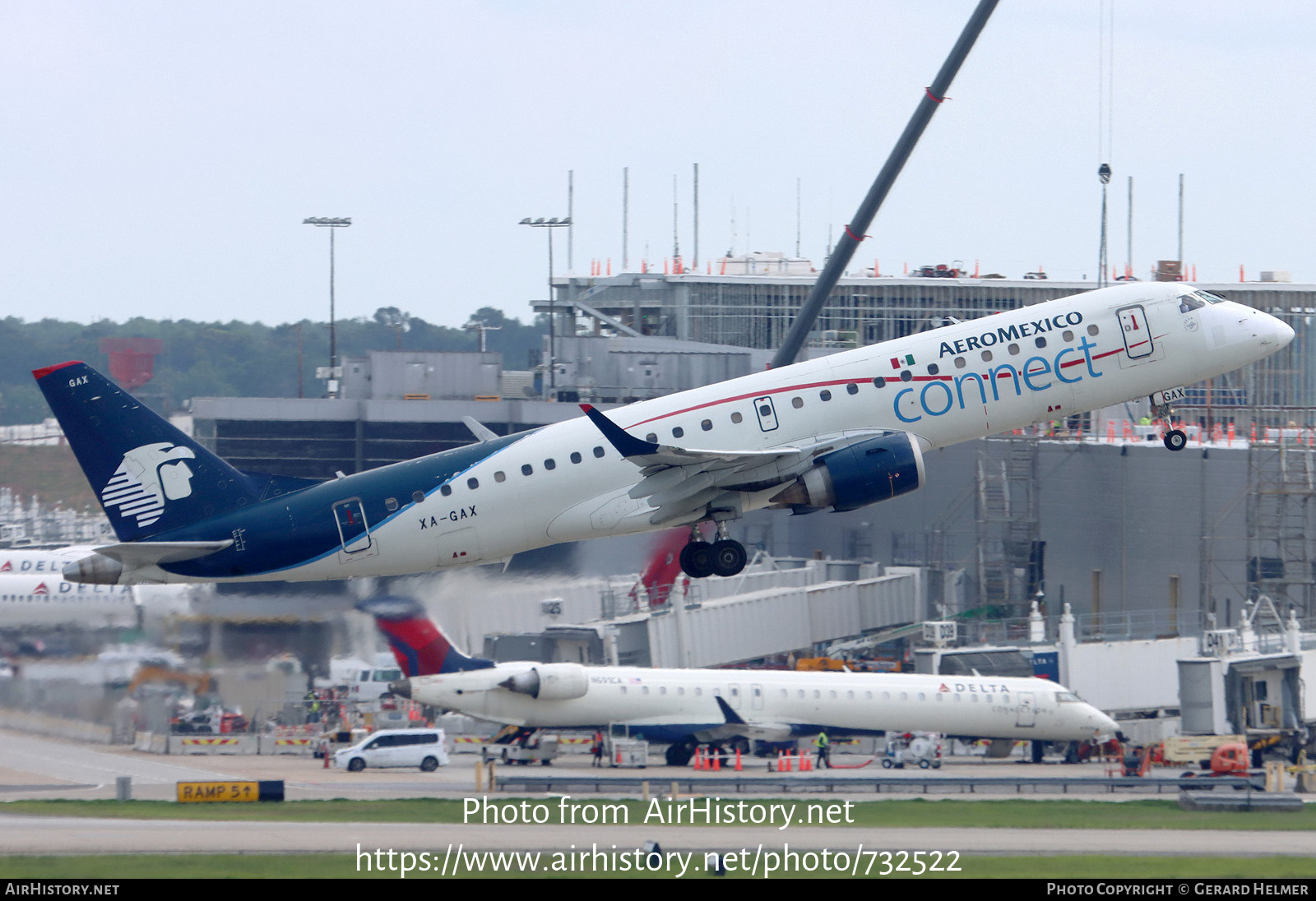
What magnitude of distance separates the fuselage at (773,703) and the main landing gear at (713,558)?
19412 millimetres

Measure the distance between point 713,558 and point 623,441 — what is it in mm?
4634

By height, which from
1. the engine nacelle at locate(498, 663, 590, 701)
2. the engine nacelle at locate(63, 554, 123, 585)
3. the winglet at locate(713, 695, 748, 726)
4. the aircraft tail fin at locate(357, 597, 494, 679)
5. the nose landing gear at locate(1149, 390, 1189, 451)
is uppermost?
the nose landing gear at locate(1149, 390, 1189, 451)

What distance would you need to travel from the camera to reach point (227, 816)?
45750 mm

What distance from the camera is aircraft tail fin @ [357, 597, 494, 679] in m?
53.2

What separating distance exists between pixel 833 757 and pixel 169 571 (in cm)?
3390

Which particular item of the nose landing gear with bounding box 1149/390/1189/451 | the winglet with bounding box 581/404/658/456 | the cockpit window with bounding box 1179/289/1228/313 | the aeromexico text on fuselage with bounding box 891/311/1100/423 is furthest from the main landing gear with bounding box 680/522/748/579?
the cockpit window with bounding box 1179/289/1228/313

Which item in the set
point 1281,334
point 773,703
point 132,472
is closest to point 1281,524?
point 773,703

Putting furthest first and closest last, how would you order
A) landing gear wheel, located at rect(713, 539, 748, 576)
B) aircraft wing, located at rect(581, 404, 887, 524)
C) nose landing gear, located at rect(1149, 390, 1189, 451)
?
nose landing gear, located at rect(1149, 390, 1189, 451)
landing gear wheel, located at rect(713, 539, 748, 576)
aircraft wing, located at rect(581, 404, 887, 524)

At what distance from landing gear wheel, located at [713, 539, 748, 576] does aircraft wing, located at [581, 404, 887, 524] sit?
1.22 m

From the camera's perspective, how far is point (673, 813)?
45.1 meters

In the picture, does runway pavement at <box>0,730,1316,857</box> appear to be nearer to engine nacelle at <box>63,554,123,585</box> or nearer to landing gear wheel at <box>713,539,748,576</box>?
engine nacelle at <box>63,554,123,585</box>

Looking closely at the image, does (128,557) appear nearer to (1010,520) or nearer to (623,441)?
(623,441)
